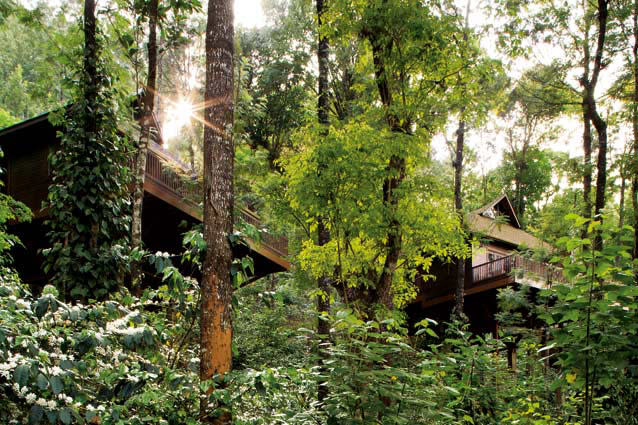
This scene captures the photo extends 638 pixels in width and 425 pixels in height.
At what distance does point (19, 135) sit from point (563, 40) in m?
16.2

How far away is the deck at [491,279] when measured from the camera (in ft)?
66.6

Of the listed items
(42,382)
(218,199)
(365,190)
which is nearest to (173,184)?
(365,190)

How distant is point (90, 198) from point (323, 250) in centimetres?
509

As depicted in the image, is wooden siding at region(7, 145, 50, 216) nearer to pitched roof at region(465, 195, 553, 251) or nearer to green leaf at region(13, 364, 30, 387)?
green leaf at region(13, 364, 30, 387)

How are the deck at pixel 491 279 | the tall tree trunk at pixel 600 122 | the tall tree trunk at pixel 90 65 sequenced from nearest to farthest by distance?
the tall tree trunk at pixel 90 65 < the tall tree trunk at pixel 600 122 < the deck at pixel 491 279

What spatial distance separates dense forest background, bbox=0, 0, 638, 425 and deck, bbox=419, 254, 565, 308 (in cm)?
257

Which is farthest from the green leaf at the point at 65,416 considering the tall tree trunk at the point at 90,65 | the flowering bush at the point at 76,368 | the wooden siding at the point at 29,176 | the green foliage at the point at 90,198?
the wooden siding at the point at 29,176

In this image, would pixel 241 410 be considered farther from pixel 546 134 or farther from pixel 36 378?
pixel 546 134

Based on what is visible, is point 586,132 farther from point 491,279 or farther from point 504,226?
point 504,226

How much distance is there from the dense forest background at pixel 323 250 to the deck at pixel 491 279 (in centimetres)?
257

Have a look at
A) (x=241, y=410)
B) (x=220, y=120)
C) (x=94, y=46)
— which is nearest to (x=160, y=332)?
(x=241, y=410)

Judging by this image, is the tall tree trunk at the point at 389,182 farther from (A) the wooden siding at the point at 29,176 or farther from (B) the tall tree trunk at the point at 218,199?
(A) the wooden siding at the point at 29,176

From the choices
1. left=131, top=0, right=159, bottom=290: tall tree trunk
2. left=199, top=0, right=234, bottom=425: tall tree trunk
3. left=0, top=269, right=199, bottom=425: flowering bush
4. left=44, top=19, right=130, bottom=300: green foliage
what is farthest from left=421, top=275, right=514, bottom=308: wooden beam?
left=0, top=269, right=199, bottom=425: flowering bush

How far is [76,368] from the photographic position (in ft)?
14.3
